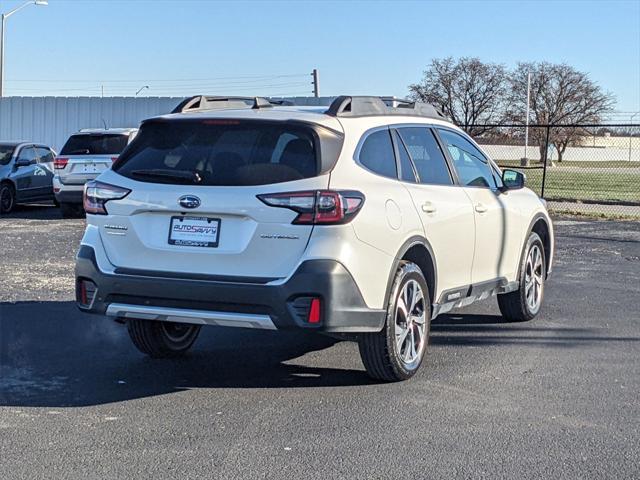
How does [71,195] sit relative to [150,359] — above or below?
above

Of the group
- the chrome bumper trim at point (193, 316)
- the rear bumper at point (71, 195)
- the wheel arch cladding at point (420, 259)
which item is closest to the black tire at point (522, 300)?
the wheel arch cladding at point (420, 259)

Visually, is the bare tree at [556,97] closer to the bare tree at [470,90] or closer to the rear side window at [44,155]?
the bare tree at [470,90]

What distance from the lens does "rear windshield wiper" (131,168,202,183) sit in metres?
5.86

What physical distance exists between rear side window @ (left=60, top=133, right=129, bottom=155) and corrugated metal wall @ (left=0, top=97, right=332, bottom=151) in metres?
9.69

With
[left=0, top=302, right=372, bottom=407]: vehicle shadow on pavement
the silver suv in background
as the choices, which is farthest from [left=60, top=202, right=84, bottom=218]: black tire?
[left=0, top=302, right=372, bottom=407]: vehicle shadow on pavement

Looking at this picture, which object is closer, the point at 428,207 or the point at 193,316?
the point at 193,316

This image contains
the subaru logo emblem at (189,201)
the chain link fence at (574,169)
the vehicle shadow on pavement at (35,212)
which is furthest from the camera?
the chain link fence at (574,169)

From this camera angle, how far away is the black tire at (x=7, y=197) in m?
20.4

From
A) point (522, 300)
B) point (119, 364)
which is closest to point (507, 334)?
point (522, 300)

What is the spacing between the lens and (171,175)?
5.94 metres

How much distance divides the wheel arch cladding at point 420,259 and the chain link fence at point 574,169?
1397cm

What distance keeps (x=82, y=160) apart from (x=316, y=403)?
45.2 feet

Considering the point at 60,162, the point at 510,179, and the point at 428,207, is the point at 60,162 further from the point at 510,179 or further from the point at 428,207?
the point at 428,207

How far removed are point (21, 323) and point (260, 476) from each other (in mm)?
4313
